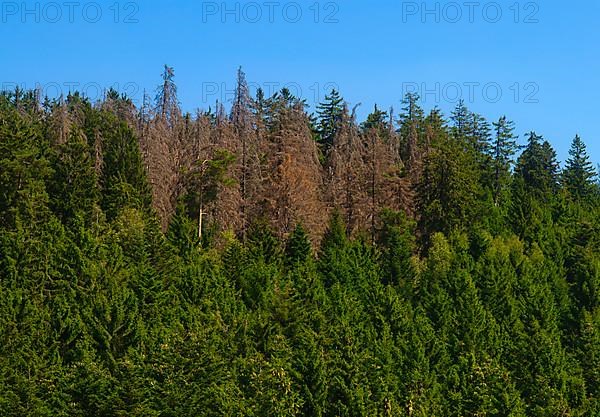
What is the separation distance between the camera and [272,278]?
5953 centimetres

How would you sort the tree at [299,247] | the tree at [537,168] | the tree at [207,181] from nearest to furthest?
the tree at [299,247] < the tree at [207,181] < the tree at [537,168]

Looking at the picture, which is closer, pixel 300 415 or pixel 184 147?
pixel 300 415

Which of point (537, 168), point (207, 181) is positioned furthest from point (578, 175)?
point (207, 181)

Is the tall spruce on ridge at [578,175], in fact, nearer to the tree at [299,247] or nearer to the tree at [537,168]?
the tree at [537,168]

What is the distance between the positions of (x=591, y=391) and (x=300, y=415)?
21.2 m

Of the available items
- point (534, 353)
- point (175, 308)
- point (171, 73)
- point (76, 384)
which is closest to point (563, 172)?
point (171, 73)

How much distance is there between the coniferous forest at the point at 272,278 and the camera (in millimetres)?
45406

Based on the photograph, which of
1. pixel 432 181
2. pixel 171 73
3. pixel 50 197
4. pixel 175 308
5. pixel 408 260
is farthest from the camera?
pixel 432 181

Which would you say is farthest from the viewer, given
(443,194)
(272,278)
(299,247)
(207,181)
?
(443,194)

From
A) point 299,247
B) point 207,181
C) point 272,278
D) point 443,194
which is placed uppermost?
point 443,194

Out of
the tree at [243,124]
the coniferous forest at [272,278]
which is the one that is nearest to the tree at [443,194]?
the coniferous forest at [272,278]

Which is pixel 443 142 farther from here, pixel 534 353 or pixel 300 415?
pixel 300 415

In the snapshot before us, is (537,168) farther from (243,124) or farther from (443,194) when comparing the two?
(243,124)

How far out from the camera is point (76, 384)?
143ft
